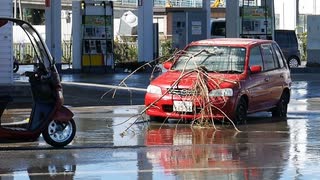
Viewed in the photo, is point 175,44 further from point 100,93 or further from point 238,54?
point 238,54

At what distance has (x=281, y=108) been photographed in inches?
626

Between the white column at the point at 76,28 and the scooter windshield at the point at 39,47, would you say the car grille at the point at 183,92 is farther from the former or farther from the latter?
the white column at the point at 76,28

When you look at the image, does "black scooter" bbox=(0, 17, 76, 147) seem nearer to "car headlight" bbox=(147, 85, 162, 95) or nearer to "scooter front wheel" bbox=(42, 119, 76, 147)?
"scooter front wheel" bbox=(42, 119, 76, 147)

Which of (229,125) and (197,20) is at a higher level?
(197,20)

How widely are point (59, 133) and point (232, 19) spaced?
21.5 meters

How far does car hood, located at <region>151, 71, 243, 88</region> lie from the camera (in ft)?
44.9

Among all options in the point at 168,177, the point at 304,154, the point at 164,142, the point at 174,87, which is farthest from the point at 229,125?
the point at 168,177

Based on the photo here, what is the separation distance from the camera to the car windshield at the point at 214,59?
14.4 metres

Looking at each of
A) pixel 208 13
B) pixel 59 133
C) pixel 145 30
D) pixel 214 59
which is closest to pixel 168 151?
pixel 59 133

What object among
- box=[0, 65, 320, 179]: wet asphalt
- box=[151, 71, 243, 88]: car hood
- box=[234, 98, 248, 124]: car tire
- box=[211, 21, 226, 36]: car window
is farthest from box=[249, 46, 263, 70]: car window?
box=[211, 21, 226, 36]: car window

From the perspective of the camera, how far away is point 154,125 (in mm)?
14070

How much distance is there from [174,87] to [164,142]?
2.03 meters

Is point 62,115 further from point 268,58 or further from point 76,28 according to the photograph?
point 76,28

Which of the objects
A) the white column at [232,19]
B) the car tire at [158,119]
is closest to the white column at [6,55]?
the car tire at [158,119]
